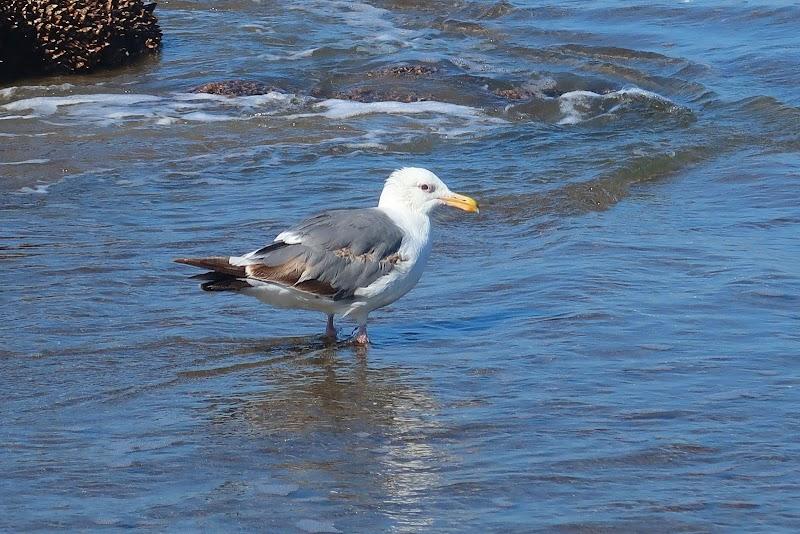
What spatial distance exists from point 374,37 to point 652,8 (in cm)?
426

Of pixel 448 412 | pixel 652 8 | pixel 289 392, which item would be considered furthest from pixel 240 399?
pixel 652 8

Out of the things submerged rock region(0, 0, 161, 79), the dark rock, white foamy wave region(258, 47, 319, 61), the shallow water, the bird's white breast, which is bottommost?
the shallow water

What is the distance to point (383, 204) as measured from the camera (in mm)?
6875

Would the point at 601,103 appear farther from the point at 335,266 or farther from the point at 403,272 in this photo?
the point at 335,266

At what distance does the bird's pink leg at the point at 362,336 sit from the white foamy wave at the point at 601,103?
→ 606 centimetres

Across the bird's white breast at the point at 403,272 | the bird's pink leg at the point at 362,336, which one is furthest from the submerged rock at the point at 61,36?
the bird's pink leg at the point at 362,336

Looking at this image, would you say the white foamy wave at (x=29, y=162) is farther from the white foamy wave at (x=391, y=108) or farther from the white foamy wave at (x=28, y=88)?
the white foamy wave at (x=391, y=108)

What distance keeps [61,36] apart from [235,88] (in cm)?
219

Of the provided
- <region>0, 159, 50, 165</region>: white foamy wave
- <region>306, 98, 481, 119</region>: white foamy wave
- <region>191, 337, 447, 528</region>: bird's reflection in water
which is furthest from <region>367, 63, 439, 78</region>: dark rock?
<region>191, 337, 447, 528</region>: bird's reflection in water

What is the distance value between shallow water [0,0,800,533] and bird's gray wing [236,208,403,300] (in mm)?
377

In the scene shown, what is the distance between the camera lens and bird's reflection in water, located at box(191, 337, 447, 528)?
4.59 meters

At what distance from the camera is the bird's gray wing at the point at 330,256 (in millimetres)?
6207

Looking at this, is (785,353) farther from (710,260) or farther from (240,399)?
(240,399)

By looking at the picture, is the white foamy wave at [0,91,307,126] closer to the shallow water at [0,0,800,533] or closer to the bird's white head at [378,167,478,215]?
the shallow water at [0,0,800,533]
